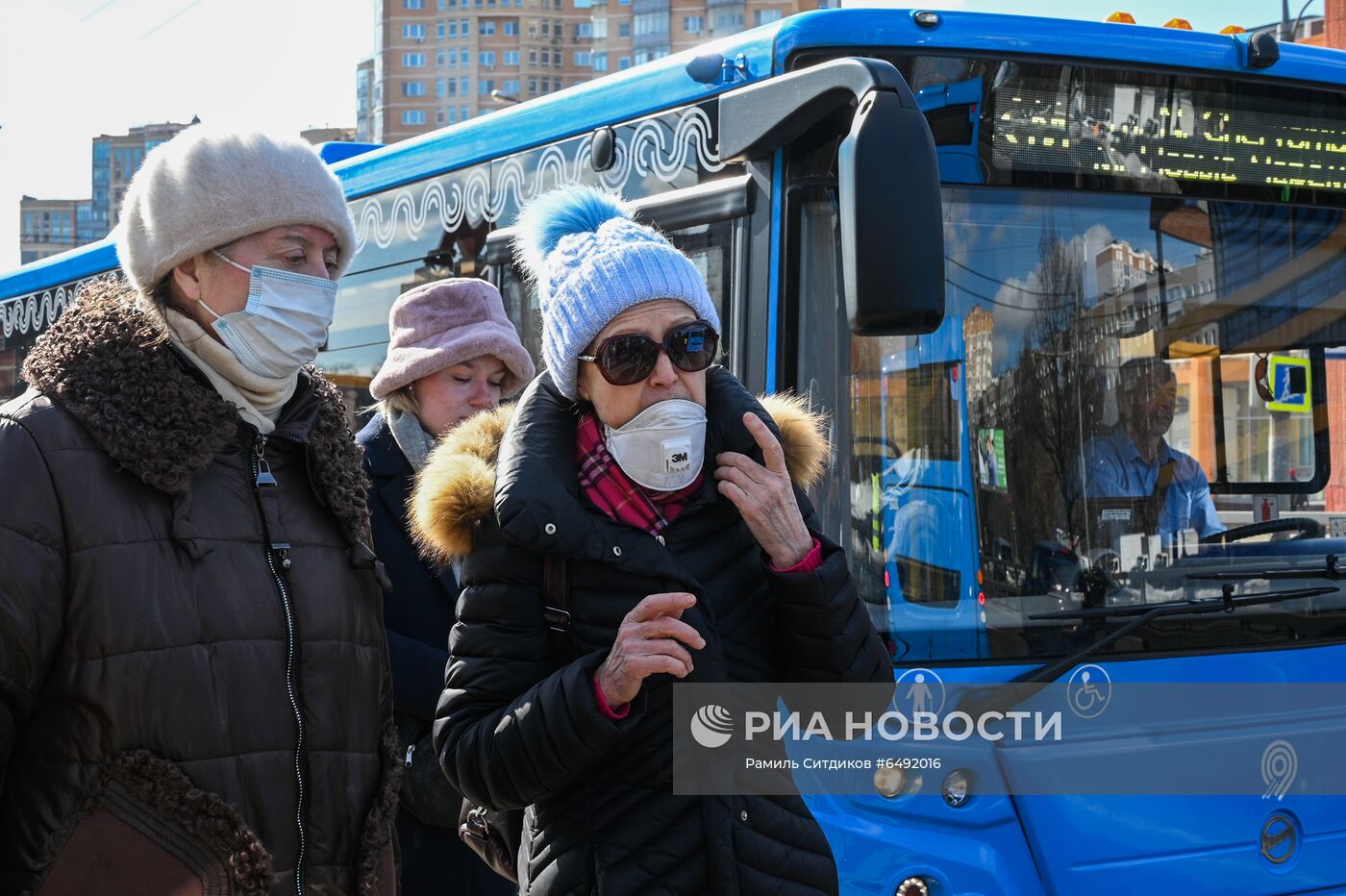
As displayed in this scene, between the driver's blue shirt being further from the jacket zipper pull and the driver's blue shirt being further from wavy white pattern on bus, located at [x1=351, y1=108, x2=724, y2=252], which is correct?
the jacket zipper pull

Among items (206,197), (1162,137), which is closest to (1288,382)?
(1162,137)

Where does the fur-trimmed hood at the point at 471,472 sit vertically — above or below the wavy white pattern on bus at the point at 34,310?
below

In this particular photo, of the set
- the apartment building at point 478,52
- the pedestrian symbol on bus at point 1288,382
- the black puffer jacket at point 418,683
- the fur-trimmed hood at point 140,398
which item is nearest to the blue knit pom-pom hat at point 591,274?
the fur-trimmed hood at point 140,398

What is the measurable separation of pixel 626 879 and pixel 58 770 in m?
0.91

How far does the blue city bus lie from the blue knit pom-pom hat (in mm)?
830

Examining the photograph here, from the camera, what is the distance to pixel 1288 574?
13.3ft

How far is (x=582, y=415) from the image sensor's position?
104 inches

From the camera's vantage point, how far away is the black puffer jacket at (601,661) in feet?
7.64

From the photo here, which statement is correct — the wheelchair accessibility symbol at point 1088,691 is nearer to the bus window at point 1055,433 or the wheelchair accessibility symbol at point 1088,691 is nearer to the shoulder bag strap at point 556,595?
→ the bus window at point 1055,433

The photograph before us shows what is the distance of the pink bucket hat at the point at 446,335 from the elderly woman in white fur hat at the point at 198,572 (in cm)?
118

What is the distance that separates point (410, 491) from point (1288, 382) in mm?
2878

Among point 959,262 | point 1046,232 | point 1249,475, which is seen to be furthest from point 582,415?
point 1249,475

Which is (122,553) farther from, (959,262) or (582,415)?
(959,262)

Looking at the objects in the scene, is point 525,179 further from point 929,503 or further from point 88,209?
point 88,209
